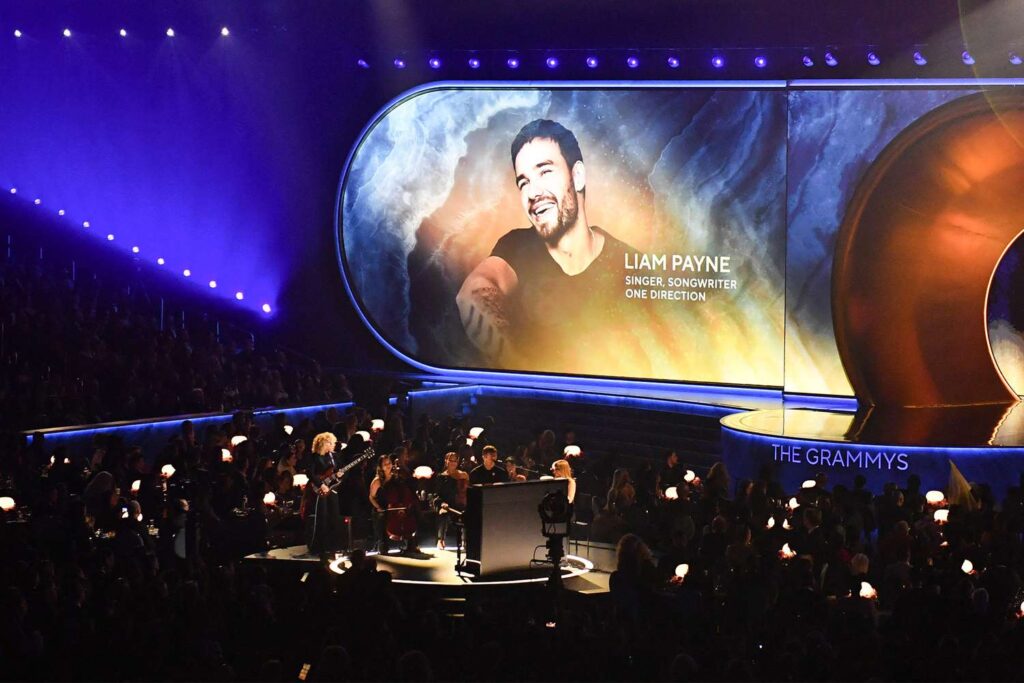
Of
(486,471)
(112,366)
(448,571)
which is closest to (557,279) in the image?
(112,366)

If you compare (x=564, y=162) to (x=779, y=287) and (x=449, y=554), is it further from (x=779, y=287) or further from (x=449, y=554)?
(x=449, y=554)

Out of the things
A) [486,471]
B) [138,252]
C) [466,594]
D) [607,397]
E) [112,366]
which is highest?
[138,252]

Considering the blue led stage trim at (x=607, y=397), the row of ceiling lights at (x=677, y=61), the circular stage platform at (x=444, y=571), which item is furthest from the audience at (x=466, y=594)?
the row of ceiling lights at (x=677, y=61)

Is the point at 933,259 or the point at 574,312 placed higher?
the point at 933,259

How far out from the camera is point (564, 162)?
1941cm

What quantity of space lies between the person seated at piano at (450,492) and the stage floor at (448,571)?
0.24 m

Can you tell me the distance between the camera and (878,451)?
13.6m

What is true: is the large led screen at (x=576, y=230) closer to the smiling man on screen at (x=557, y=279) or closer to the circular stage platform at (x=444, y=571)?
the smiling man on screen at (x=557, y=279)

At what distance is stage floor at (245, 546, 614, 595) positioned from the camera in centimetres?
1066

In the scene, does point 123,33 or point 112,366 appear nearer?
point 112,366

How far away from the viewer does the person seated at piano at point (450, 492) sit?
1202 cm

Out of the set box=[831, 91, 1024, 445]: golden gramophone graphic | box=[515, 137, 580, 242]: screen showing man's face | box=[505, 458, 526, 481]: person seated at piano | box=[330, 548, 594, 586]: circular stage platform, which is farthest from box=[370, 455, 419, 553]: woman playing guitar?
box=[515, 137, 580, 242]: screen showing man's face

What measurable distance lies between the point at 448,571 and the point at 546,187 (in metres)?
9.60

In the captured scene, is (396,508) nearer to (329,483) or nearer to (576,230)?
(329,483)
